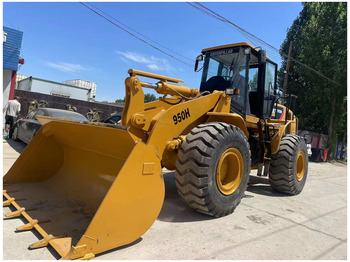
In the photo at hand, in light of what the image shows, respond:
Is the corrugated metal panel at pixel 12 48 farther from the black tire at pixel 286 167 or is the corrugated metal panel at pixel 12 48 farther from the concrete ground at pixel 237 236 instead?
the black tire at pixel 286 167

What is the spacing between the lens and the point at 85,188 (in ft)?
12.2

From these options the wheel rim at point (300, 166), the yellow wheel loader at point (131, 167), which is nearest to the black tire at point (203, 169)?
the yellow wheel loader at point (131, 167)

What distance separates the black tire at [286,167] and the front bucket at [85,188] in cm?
339

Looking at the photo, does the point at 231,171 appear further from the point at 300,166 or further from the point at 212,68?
the point at 300,166

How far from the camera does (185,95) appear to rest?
4465mm

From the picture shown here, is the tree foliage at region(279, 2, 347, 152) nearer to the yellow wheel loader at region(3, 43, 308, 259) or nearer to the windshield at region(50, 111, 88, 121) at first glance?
the yellow wheel loader at region(3, 43, 308, 259)

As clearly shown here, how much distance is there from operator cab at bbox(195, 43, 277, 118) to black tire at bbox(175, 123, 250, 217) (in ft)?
4.70

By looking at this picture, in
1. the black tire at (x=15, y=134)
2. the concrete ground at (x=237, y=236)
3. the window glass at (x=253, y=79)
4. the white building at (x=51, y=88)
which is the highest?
the white building at (x=51, y=88)

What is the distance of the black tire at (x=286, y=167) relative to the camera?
5457 mm

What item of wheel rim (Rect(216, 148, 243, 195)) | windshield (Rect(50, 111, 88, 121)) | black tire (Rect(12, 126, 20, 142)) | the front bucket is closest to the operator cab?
wheel rim (Rect(216, 148, 243, 195))

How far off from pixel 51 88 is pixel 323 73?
21.6 metres

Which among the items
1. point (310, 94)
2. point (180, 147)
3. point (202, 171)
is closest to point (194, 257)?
point (202, 171)

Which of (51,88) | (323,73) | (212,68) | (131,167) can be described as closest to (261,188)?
(212,68)

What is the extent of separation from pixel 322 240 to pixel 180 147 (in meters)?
2.18
